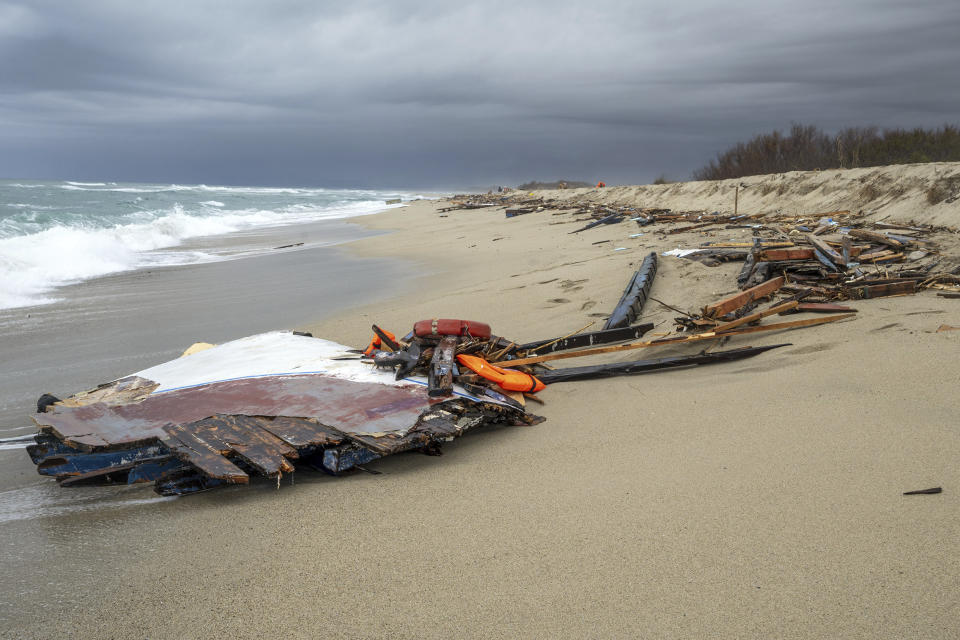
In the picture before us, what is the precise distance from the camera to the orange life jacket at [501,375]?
4.68m

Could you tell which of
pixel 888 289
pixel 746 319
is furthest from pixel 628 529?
pixel 888 289

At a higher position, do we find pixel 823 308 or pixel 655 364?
pixel 823 308

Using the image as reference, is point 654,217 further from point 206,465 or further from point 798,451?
point 206,465

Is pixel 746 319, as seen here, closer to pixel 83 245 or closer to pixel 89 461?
pixel 89 461

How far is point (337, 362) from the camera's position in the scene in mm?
4973

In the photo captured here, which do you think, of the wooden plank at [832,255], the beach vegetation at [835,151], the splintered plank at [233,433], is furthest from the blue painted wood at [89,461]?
the beach vegetation at [835,151]

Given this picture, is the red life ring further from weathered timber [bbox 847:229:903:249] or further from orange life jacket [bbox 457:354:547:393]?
weathered timber [bbox 847:229:903:249]

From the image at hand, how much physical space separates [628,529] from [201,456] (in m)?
2.25

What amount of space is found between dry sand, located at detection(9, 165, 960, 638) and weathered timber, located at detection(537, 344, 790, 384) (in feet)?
1.12

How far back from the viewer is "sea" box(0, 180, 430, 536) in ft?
12.9

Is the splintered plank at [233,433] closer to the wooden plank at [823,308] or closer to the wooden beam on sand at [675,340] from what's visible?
the wooden beam on sand at [675,340]

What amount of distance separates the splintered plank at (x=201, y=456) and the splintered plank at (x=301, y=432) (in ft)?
1.18

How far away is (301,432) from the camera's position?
3643 millimetres

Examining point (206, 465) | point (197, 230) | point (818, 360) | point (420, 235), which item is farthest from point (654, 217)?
point (197, 230)
